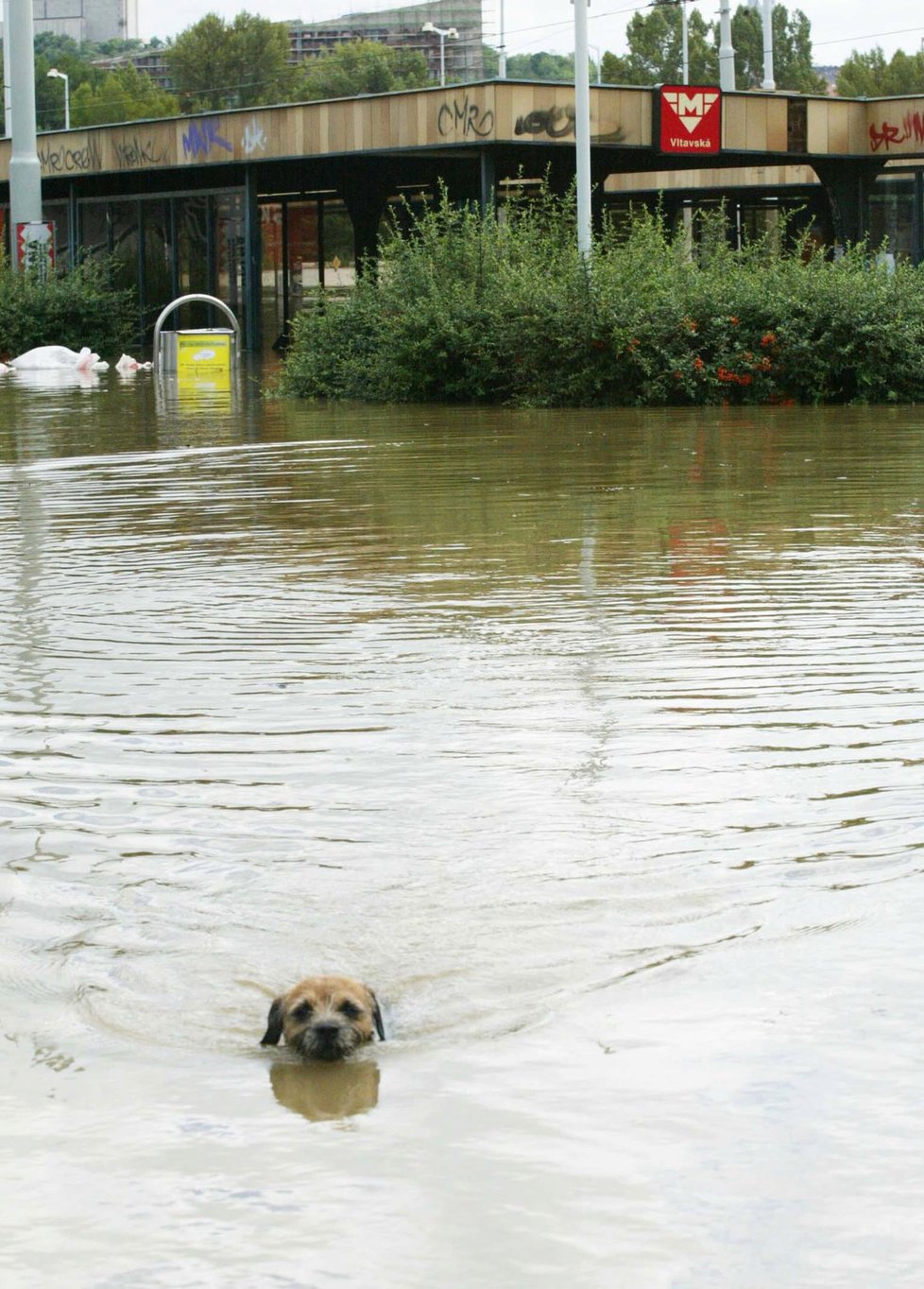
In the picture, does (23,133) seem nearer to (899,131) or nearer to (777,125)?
(777,125)

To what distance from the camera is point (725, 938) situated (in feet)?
13.7

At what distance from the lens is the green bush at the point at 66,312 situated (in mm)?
32812

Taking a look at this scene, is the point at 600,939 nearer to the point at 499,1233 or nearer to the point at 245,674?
the point at 499,1233

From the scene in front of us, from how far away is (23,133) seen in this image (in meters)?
34.1

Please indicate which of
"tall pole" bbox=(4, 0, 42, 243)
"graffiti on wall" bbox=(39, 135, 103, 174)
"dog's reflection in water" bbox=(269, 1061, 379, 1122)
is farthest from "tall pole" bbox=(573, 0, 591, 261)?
"dog's reflection in water" bbox=(269, 1061, 379, 1122)

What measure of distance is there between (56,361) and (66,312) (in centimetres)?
251

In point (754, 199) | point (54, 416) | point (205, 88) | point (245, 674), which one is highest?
point (205, 88)

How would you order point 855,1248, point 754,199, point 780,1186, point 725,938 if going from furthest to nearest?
point 754,199, point 725,938, point 780,1186, point 855,1248

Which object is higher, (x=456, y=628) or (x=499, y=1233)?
(x=456, y=628)

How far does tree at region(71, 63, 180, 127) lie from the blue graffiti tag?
257 ft

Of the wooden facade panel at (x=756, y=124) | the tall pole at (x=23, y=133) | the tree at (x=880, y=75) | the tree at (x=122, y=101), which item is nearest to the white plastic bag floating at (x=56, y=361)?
the tall pole at (x=23, y=133)

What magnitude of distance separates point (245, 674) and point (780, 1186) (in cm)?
Answer: 404

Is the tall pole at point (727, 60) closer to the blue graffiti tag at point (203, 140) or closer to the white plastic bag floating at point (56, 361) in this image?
the blue graffiti tag at point (203, 140)

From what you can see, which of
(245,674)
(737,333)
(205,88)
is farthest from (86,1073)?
(205,88)
